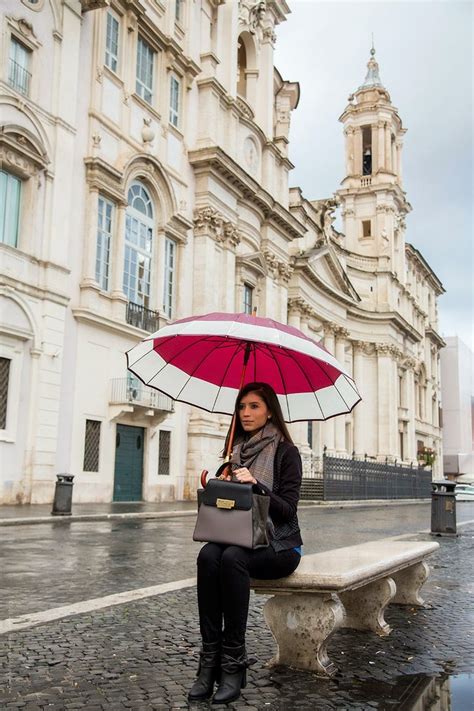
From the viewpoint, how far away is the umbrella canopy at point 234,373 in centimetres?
514

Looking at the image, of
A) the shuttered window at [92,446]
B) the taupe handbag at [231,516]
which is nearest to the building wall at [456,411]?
the shuttered window at [92,446]

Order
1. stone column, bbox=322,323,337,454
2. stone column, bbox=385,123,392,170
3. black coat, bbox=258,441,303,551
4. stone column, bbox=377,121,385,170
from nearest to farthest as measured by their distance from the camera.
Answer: black coat, bbox=258,441,303,551 → stone column, bbox=322,323,337,454 → stone column, bbox=377,121,385,170 → stone column, bbox=385,123,392,170

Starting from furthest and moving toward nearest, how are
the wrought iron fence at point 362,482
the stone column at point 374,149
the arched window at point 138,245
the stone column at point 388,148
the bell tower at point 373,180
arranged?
1. the stone column at point 374,149
2. the stone column at point 388,148
3. the bell tower at point 373,180
4. the wrought iron fence at point 362,482
5. the arched window at point 138,245

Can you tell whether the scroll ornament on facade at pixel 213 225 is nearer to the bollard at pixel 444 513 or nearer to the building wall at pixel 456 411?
the bollard at pixel 444 513

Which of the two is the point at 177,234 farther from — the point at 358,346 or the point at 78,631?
the point at 358,346

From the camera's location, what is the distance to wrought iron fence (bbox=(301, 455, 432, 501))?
32.0 metres

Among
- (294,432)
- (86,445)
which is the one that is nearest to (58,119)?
(86,445)

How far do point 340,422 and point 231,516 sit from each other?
1814 inches

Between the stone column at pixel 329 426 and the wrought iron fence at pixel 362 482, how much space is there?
16.1 ft

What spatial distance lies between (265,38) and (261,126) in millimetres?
4821

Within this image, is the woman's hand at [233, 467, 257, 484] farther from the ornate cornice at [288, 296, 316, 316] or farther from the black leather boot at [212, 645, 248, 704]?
the ornate cornice at [288, 296, 316, 316]

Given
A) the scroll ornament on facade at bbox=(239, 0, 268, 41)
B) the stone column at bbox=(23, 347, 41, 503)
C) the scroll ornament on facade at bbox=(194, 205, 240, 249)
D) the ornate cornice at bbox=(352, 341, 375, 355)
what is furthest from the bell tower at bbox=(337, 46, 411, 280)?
the stone column at bbox=(23, 347, 41, 503)

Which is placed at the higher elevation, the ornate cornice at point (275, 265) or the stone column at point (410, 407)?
the ornate cornice at point (275, 265)

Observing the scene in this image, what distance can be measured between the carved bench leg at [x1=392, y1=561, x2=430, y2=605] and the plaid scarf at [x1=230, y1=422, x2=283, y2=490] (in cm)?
271
